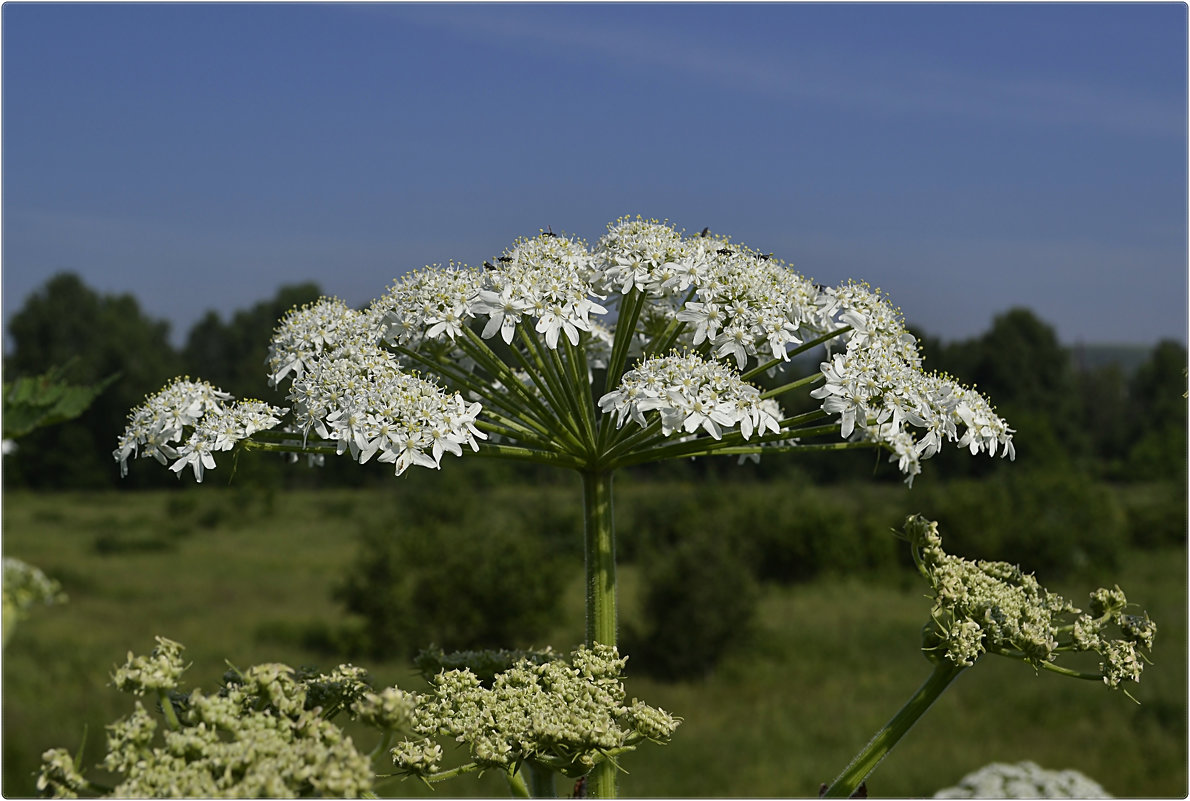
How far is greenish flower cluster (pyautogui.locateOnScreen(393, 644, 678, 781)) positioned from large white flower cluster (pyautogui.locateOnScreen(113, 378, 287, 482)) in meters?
1.01

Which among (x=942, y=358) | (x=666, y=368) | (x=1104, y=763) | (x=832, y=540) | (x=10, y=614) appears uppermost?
(x=942, y=358)

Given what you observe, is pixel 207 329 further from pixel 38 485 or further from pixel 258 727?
pixel 258 727

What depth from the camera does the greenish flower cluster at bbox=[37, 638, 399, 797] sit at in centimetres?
212

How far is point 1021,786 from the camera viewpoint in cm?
686

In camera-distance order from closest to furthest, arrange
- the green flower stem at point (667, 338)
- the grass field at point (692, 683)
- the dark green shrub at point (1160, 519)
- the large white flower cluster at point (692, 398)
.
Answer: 1. the large white flower cluster at point (692, 398)
2. the green flower stem at point (667, 338)
3. the grass field at point (692, 683)
4. the dark green shrub at point (1160, 519)

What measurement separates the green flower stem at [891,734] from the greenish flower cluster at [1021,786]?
363 centimetres

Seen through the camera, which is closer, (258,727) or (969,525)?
(258,727)

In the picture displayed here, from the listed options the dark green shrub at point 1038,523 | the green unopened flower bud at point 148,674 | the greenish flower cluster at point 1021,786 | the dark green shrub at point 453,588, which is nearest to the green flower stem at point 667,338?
the green unopened flower bud at point 148,674

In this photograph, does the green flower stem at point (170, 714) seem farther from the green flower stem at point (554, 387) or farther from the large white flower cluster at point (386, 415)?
the green flower stem at point (554, 387)

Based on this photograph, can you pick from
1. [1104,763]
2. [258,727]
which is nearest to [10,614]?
[258,727]

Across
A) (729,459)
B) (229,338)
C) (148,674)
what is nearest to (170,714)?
(148,674)

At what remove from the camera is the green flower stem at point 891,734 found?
3037mm

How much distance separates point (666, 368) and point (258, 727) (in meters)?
1.50

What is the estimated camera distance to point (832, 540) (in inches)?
2689
